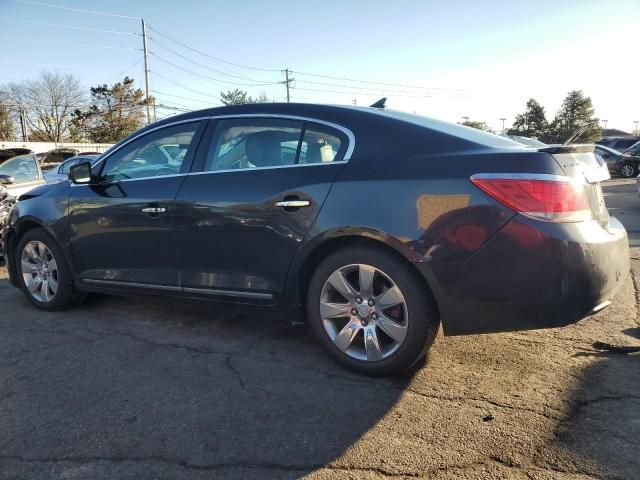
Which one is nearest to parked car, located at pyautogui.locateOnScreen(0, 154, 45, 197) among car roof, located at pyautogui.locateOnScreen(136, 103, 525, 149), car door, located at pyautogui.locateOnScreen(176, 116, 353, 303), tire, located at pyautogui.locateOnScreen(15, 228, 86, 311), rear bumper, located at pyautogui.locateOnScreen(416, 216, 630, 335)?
tire, located at pyautogui.locateOnScreen(15, 228, 86, 311)

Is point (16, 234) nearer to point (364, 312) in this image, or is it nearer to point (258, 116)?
point (258, 116)

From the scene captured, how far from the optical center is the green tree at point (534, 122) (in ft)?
176

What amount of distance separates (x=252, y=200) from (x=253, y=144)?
465 millimetres

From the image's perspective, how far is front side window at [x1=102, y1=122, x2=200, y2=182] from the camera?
12.5 ft

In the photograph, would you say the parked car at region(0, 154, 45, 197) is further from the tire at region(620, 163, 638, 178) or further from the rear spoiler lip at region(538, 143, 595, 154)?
the tire at region(620, 163, 638, 178)

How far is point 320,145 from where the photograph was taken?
10.6 feet

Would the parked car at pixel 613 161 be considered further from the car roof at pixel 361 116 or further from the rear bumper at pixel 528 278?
the rear bumper at pixel 528 278

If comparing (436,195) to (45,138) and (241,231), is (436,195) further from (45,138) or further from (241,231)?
(45,138)

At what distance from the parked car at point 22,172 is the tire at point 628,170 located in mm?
22278

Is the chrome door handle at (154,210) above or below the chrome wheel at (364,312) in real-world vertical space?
above

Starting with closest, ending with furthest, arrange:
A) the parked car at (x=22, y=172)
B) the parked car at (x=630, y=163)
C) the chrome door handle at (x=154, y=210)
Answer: the chrome door handle at (x=154, y=210)
the parked car at (x=22, y=172)
the parked car at (x=630, y=163)

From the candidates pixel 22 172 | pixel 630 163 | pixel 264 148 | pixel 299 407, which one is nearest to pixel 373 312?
pixel 299 407

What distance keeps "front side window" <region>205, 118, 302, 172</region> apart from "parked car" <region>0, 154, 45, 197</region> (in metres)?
6.97

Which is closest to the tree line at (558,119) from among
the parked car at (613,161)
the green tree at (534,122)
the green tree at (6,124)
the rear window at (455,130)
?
the green tree at (534,122)
